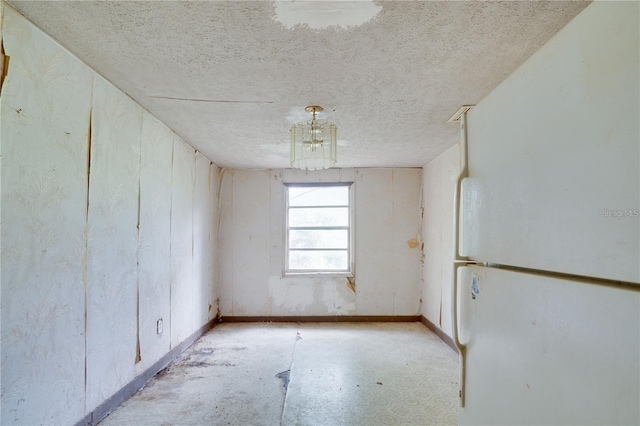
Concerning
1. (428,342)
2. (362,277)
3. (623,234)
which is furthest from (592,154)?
(362,277)

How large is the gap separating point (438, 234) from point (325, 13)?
126 inches

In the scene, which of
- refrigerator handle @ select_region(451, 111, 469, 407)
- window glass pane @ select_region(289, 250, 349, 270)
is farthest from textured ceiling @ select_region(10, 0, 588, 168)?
window glass pane @ select_region(289, 250, 349, 270)

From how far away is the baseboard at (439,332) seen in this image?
357 centimetres

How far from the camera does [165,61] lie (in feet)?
6.04

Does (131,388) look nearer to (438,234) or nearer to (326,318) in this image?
(326,318)

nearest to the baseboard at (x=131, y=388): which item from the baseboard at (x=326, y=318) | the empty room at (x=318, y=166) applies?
the empty room at (x=318, y=166)

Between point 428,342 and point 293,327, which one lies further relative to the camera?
point 293,327

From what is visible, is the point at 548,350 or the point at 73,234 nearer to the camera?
the point at 548,350

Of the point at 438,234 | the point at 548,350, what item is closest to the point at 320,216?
the point at 438,234

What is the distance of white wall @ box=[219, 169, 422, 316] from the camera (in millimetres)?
4727

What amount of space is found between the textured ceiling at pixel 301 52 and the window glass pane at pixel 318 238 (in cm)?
225

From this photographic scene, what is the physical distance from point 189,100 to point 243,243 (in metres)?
2.71

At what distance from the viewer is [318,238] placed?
486 centimetres

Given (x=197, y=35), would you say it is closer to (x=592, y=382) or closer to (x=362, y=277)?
(x=592, y=382)
